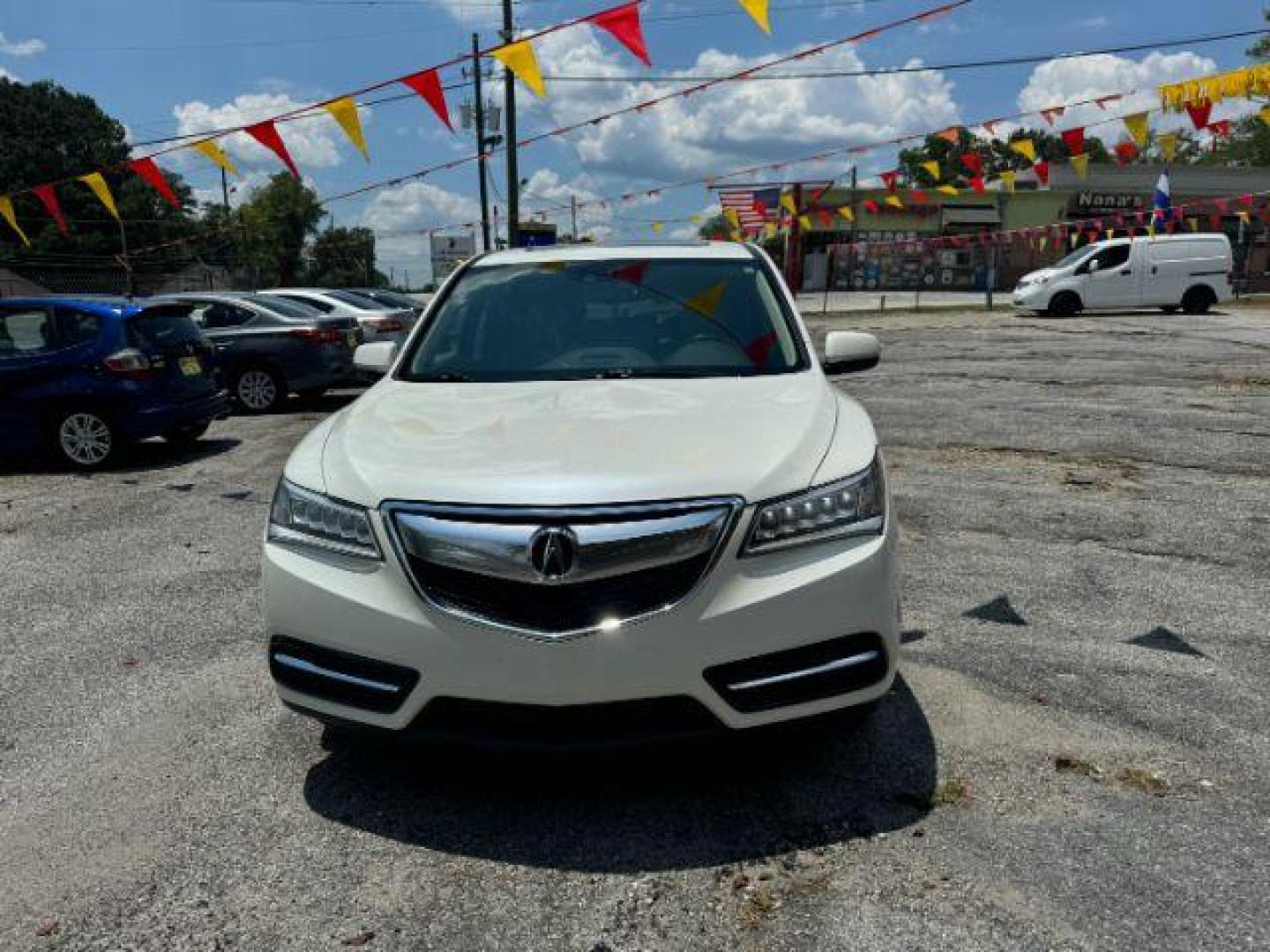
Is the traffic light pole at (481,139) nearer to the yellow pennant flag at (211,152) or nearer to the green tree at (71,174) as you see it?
the yellow pennant flag at (211,152)

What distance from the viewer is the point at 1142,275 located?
22703 mm

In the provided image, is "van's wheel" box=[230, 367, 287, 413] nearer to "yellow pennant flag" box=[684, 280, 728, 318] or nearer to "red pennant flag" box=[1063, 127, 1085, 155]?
"yellow pennant flag" box=[684, 280, 728, 318]

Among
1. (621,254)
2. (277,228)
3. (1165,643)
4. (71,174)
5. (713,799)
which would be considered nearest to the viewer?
(713,799)

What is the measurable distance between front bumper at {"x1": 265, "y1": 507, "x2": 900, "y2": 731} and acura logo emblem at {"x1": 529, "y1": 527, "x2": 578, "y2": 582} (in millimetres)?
183

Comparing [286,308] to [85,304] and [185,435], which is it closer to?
[185,435]

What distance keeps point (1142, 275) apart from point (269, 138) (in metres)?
20.5

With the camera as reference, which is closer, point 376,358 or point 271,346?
point 376,358

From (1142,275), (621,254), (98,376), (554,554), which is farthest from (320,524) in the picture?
(1142,275)

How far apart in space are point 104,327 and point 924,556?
7067 millimetres

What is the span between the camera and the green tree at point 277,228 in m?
62.4

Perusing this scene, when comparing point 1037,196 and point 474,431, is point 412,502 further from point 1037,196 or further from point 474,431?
point 1037,196

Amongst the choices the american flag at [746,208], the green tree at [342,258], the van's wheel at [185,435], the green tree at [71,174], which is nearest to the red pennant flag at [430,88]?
the van's wheel at [185,435]

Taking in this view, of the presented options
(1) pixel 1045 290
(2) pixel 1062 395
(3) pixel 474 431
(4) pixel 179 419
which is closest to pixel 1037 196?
(1) pixel 1045 290

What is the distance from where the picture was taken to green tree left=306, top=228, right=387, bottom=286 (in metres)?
76.3
